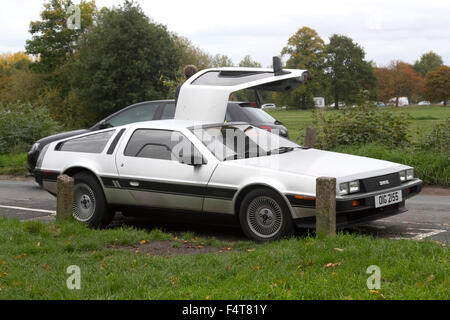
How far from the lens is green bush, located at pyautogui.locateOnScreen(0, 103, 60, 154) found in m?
18.1

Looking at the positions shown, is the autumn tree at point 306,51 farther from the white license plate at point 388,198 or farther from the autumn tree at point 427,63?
the white license plate at point 388,198

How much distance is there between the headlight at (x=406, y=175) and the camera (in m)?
7.45

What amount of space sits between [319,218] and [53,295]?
286 cm

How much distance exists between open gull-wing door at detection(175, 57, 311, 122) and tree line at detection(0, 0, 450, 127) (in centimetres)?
678

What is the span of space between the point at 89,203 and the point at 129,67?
133 ft

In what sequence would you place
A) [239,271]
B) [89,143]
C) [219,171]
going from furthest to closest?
1. [89,143]
2. [219,171]
3. [239,271]

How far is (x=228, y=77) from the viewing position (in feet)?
28.0

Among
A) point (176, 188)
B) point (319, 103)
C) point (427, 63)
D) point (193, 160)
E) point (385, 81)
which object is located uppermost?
point (427, 63)

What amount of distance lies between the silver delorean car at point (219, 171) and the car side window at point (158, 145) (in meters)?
0.02

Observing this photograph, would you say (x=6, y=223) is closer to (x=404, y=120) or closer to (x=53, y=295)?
(x=53, y=295)

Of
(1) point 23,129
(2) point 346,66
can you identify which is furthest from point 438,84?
(1) point 23,129

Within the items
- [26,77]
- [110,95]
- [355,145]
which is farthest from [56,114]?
[355,145]

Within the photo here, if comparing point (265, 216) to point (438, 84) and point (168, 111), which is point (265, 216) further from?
point (438, 84)

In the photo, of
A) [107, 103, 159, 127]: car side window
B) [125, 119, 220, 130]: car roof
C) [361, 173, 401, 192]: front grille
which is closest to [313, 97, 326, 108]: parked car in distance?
[107, 103, 159, 127]: car side window
